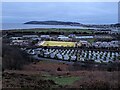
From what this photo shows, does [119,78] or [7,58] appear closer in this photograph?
[119,78]

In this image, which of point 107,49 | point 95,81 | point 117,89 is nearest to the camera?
point 117,89

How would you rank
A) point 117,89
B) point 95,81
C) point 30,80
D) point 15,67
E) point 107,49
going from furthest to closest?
point 107,49 < point 15,67 < point 30,80 < point 95,81 < point 117,89

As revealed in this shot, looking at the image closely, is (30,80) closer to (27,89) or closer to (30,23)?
(27,89)

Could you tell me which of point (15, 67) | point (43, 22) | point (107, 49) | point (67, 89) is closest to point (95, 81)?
point (67, 89)

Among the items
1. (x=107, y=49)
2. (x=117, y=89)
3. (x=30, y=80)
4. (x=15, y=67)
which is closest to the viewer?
(x=117, y=89)

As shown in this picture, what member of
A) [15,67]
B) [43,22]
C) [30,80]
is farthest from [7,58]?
[43,22]

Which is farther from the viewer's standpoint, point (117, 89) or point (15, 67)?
point (15, 67)

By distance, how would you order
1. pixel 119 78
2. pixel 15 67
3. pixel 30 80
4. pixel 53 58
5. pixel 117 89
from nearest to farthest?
1. pixel 117 89
2. pixel 119 78
3. pixel 30 80
4. pixel 15 67
5. pixel 53 58

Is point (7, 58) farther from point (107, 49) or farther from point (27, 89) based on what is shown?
point (107, 49)
